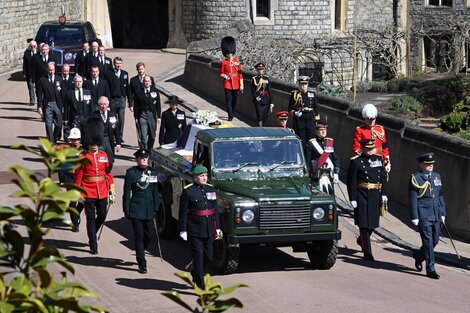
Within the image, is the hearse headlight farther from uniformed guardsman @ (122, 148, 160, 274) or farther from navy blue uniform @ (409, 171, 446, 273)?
uniformed guardsman @ (122, 148, 160, 274)

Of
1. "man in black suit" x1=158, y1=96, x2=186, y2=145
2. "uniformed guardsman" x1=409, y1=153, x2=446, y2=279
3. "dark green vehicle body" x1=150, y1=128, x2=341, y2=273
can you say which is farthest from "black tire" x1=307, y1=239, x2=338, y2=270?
"man in black suit" x1=158, y1=96, x2=186, y2=145

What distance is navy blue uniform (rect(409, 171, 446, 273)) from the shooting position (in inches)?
548

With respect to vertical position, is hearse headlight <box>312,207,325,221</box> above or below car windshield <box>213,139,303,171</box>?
below

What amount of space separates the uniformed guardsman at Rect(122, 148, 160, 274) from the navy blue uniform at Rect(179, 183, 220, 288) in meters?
1.04

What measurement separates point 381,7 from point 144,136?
109 feet

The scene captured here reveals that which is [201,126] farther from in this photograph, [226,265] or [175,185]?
[226,265]

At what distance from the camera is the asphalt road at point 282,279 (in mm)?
12375

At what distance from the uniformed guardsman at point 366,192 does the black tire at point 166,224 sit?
2350mm

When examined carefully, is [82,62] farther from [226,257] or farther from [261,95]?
[226,257]

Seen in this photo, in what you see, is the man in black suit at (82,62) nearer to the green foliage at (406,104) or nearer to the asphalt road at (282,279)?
the asphalt road at (282,279)

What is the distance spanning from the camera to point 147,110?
69.9 ft

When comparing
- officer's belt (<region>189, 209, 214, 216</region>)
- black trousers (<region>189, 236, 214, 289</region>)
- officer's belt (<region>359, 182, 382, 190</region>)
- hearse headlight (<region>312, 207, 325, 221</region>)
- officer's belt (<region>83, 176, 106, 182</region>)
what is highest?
officer's belt (<region>189, 209, 214, 216</region>)

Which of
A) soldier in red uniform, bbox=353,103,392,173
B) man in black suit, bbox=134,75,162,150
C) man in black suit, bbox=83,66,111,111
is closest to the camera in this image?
soldier in red uniform, bbox=353,103,392,173

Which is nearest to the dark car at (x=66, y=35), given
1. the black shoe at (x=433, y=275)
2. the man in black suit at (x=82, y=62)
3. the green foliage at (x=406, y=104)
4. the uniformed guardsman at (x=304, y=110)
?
the man in black suit at (x=82, y=62)
